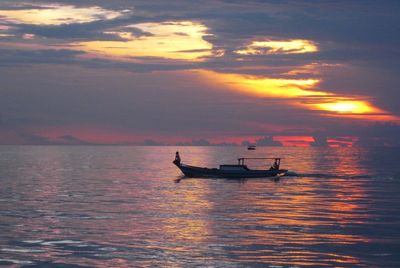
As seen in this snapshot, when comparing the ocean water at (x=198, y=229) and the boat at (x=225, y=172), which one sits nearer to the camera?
the ocean water at (x=198, y=229)

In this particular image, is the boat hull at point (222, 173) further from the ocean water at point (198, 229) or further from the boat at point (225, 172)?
the ocean water at point (198, 229)

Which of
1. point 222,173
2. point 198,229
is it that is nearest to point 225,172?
point 222,173

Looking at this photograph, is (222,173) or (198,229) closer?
(198,229)

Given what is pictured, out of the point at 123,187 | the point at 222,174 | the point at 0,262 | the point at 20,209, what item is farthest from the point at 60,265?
the point at 222,174

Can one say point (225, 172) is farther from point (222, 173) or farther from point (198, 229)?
point (198, 229)

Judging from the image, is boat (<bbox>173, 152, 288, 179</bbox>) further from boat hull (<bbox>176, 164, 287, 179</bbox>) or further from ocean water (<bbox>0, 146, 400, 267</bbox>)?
ocean water (<bbox>0, 146, 400, 267</bbox>)

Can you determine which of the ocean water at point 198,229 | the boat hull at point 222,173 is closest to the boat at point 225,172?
the boat hull at point 222,173

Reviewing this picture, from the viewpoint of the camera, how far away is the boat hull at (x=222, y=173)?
108m

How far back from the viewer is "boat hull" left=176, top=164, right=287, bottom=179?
108 m

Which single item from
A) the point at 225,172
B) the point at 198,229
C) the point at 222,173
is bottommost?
the point at 198,229

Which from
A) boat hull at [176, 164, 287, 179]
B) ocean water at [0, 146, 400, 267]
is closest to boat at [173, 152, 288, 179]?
boat hull at [176, 164, 287, 179]

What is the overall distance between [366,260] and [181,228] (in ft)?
50.3

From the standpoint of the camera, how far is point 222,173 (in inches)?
4252

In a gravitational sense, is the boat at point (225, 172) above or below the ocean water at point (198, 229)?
above
